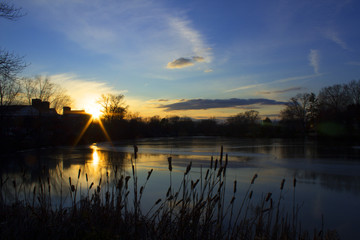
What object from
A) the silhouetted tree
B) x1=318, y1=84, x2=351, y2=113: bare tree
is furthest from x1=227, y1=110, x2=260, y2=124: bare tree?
x1=318, y1=84, x2=351, y2=113: bare tree

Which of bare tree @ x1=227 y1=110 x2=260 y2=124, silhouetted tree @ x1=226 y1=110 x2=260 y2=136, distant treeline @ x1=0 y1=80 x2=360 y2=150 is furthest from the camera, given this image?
bare tree @ x1=227 y1=110 x2=260 y2=124

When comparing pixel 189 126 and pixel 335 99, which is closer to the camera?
pixel 335 99

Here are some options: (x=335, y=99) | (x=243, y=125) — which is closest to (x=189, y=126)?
(x=243, y=125)

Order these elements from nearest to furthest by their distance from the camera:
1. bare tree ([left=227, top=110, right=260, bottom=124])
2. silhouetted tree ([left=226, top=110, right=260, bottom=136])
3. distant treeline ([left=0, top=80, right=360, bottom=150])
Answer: distant treeline ([left=0, top=80, right=360, bottom=150]) → silhouetted tree ([left=226, top=110, right=260, bottom=136]) → bare tree ([left=227, top=110, right=260, bottom=124])

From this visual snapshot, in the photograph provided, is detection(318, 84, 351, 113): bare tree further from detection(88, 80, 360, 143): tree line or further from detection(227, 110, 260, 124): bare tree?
detection(227, 110, 260, 124): bare tree

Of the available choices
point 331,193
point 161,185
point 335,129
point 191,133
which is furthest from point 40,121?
point 191,133

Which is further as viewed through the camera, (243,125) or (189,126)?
(189,126)

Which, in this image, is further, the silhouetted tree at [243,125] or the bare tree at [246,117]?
the bare tree at [246,117]

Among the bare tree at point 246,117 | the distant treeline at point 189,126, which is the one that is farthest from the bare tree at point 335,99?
the bare tree at point 246,117

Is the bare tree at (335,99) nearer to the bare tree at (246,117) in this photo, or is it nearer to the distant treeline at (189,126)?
the distant treeline at (189,126)

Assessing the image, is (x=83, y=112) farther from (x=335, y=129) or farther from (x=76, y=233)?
(x=76, y=233)

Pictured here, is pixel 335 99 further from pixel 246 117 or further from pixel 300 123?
pixel 246 117

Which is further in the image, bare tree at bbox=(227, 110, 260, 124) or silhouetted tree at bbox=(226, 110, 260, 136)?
bare tree at bbox=(227, 110, 260, 124)

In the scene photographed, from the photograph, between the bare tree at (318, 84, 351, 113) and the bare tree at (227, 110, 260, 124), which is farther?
the bare tree at (227, 110, 260, 124)
